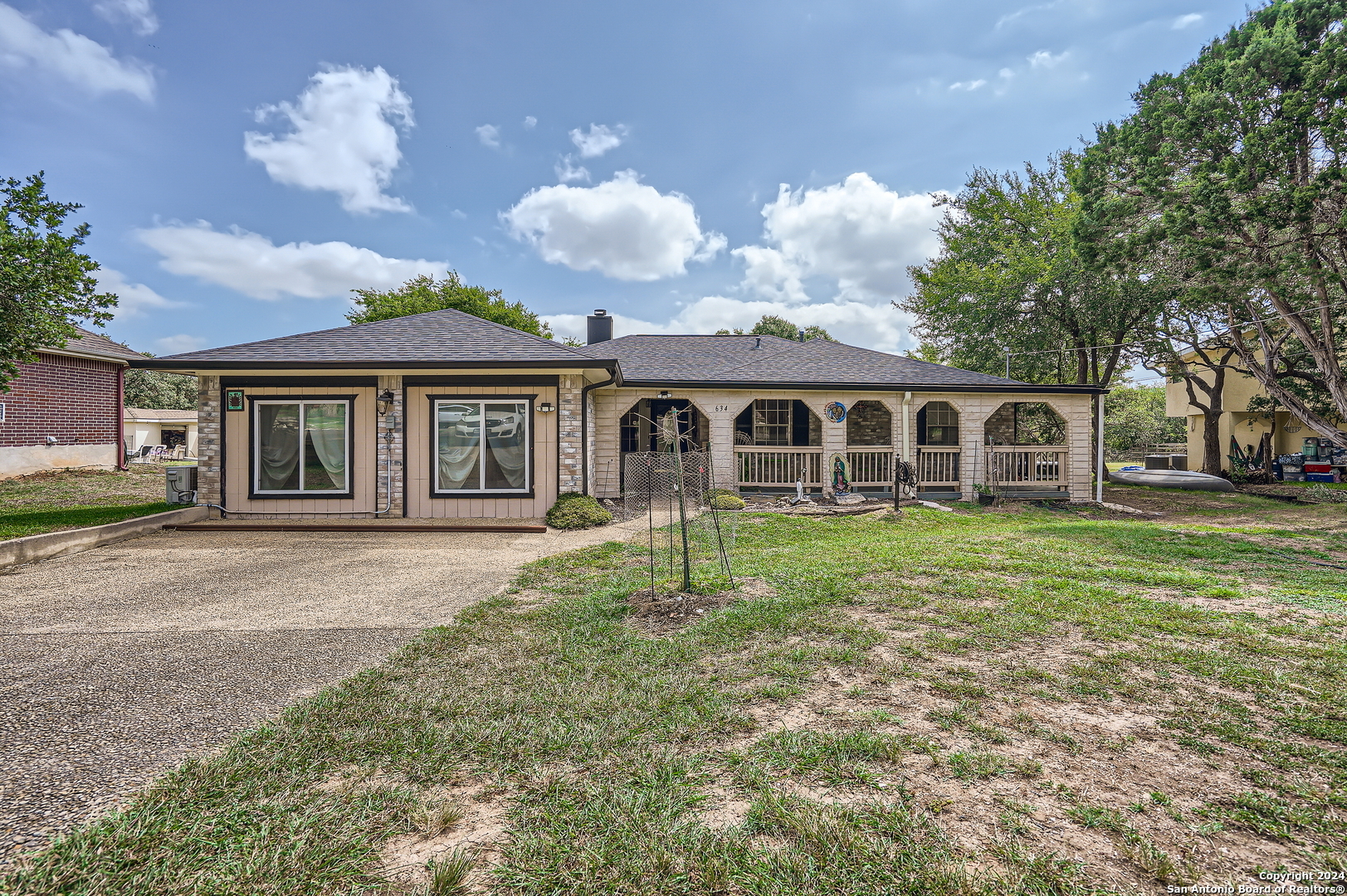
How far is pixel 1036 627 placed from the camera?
3.88 m

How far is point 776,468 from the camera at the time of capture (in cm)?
1219

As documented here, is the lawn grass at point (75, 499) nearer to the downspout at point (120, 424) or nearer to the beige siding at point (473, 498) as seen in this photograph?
the downspout at point (120, 424)

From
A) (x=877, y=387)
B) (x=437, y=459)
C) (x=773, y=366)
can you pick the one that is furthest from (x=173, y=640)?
(x=877, y=387)

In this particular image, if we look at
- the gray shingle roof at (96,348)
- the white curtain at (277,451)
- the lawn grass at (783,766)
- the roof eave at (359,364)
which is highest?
the gray shingle roof at (96,348)

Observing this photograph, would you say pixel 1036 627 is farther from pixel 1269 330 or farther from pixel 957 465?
pixel 1269 330

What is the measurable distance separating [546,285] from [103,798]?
72.4 feet

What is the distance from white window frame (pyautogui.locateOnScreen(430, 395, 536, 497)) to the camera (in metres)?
9.12

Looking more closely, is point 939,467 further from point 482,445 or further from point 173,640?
point 173,640

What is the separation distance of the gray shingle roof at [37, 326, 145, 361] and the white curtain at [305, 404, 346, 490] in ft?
34.1

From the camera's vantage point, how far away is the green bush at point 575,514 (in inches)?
340

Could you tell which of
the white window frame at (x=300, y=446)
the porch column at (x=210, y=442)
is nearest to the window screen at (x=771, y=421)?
the white window frame at (x=300, y=446)

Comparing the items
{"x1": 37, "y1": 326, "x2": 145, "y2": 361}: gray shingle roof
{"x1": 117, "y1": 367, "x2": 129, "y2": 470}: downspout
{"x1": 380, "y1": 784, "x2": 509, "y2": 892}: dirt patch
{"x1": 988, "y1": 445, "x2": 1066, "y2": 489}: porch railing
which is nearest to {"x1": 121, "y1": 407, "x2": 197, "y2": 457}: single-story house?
{"x1": 37, "y1": 326, "x2": 145, "y2": 361}: gray shingle roof

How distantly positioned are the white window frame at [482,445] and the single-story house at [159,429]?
1023 inches

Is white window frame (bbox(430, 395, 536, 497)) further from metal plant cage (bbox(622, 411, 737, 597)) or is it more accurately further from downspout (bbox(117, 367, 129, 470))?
A: downspout (bbox(117, 367, 129, 470))
